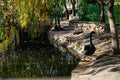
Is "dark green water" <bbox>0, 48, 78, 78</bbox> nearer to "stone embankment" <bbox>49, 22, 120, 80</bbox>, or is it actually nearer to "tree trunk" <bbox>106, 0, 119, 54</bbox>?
"stone embankment" <bbox>49, 22, 120, 80</bbox>

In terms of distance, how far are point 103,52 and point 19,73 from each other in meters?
5.82

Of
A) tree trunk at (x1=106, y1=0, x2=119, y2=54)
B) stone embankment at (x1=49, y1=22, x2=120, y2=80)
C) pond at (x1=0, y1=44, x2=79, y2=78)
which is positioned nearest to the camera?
stone embankment at (x1=49, y1=22, x2=120, y2=80)

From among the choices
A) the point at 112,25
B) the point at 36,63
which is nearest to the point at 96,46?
the point at 36,63

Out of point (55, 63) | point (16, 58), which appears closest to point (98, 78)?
point (55, 63)

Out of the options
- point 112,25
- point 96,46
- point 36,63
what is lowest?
point 36,63

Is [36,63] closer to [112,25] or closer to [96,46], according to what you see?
[96,46]

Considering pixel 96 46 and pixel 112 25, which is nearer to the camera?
pixel 112 25

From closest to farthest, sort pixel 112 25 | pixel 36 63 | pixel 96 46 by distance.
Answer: pixel 112 25, pixel 36 63, pixel 96 46

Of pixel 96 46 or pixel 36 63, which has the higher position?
Result: pixel 96 46

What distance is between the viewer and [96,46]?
85.5ft

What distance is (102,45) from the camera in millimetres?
26031

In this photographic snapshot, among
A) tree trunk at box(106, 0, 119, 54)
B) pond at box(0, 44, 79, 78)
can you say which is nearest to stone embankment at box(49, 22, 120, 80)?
tree trunk at box(106, 0, 119, 54)

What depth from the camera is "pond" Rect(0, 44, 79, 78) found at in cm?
2238

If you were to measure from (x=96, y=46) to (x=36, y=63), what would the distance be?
4711 mm
